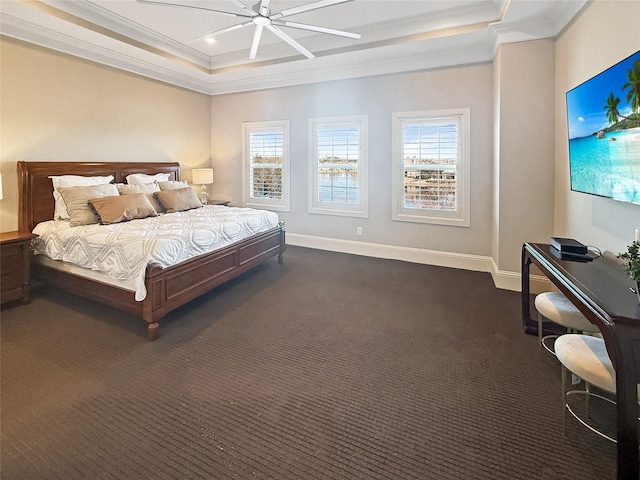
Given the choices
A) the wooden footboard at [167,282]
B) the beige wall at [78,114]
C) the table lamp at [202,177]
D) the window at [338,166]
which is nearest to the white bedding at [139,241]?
the wooden footboard at [167,282]

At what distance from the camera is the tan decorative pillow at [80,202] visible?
3590mm

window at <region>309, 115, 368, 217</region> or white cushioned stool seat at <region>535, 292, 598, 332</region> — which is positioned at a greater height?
window at <region>309, 115, 368, 217</region>

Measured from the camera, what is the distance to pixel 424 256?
4.91 meters

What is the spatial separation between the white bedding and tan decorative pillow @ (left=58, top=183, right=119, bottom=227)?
15 centimetres

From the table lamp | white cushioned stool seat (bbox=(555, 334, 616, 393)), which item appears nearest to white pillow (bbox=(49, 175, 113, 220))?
the table lamp

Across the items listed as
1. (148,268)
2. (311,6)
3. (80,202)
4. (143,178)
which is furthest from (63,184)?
(311,6)

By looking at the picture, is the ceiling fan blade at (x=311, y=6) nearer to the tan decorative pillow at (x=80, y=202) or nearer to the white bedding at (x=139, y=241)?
the white bedding at (x=139, y=241)

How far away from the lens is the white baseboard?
3820 millimetres

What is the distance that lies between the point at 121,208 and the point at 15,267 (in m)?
1.10

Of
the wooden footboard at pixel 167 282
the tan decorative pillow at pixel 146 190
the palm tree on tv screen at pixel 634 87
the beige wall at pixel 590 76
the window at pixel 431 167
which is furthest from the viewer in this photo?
the window at pixel 431 167

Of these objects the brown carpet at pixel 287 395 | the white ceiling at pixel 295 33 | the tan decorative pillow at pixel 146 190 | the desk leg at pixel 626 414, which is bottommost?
the brown carpet at pixel 287 395

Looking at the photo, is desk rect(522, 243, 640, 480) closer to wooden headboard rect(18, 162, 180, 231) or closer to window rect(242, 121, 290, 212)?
window rect(242, 121, 290, 212)

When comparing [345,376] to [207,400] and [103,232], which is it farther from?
[103,232]

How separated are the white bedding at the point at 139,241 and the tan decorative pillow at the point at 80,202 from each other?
0.50 ft
